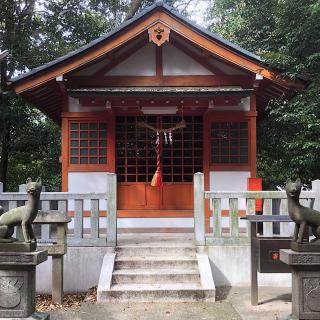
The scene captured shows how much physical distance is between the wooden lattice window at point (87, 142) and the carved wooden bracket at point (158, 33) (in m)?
2.46

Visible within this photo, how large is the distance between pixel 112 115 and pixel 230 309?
19.9 ft

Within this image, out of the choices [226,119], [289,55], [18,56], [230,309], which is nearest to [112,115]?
[226,119]

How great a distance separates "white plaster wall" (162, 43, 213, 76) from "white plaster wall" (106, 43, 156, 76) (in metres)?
0.31

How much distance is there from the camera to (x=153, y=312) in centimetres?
706

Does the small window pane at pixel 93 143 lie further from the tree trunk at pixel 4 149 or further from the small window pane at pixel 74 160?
the tree trunk at pixel 4 149

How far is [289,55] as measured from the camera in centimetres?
1118

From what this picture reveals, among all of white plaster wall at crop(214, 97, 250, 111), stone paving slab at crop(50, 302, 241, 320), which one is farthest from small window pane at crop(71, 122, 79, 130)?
stone paving slab at crop(50, 302, 241, 320)

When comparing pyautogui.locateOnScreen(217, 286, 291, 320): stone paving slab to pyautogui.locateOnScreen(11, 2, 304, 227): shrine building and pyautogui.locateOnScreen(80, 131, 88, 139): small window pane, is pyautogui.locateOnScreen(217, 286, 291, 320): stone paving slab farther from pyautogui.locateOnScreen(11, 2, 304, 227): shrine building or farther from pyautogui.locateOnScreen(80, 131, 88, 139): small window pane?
pyautogui.locateOnScreen(80, 131, 88, 139): small window pane

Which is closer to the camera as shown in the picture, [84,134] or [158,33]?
[158,33]

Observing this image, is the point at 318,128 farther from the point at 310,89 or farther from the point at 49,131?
the point at 49,131

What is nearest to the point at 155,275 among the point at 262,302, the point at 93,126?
the point at 262,302

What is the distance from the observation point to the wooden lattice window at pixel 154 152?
468 inches

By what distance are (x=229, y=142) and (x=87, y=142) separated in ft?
11.8

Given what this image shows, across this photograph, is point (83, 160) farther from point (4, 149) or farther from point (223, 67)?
point (4, 149)
